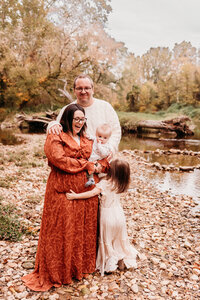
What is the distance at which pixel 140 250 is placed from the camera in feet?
12.5

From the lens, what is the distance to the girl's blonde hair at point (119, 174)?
2895 millimetres

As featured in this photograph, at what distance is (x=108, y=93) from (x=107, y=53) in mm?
3036

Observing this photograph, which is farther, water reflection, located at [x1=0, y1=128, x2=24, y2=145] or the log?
the log

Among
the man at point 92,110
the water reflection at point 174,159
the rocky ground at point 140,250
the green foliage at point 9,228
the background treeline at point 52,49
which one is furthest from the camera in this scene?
the background treeline at point 52,49

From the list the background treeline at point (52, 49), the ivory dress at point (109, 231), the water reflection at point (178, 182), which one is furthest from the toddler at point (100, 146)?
the background treeline at point (52, 49)

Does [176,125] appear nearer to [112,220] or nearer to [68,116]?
[112,220]

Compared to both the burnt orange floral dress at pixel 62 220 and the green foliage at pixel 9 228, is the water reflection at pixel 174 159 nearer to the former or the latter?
the green foliage at pixel 9 228

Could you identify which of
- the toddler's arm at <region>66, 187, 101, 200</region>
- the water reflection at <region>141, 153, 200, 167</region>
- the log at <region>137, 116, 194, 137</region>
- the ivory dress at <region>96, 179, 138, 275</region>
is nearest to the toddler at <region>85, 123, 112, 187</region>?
the toddler's arm at <region>66, 187, 101, 200</region>

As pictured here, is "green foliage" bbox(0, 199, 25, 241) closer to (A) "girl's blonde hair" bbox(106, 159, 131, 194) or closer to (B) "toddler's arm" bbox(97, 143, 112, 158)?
(A) "girl's blonde hair" bbox(106, 159, 131, 194)

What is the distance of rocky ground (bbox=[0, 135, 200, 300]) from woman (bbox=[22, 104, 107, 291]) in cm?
20

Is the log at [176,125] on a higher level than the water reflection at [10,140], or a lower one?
higher

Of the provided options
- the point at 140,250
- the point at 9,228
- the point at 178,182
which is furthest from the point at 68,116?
the point at 178,182

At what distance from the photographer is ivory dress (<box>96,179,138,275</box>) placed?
3.00 meters

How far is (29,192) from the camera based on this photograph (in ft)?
19.1
